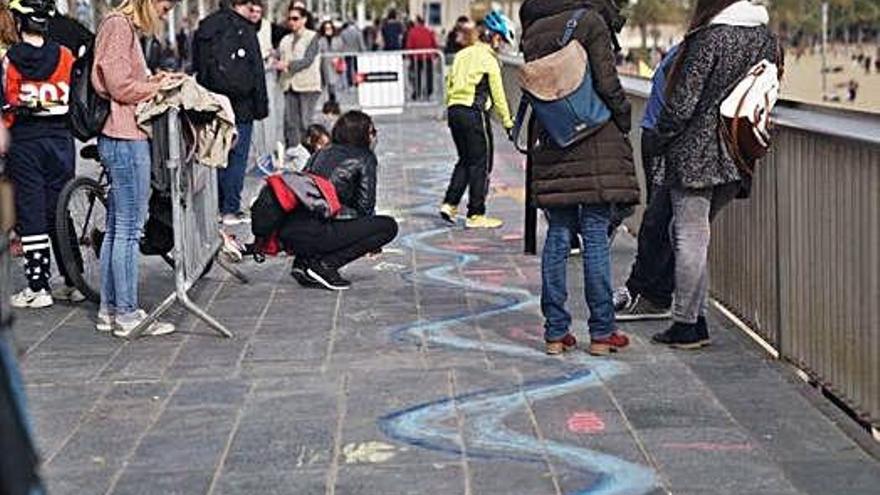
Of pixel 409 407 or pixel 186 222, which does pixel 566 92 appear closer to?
pixel 409 407

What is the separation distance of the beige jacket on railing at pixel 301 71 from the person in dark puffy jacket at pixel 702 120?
982 cm

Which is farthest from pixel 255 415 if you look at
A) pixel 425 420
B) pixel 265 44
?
pixel 265 44

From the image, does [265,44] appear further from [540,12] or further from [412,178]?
[540,12]

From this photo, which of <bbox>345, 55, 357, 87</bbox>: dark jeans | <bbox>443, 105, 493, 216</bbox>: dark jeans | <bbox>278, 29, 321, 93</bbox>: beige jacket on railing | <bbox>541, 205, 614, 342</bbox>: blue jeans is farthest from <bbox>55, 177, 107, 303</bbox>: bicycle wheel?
<bbox>345, 55, 357, 87</bbox>: dark jeans

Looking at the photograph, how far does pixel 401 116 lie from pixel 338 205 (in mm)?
16402

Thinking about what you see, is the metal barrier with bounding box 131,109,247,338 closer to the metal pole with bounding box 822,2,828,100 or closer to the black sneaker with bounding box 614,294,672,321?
the black sneaker with bounding box 614,294,672,321

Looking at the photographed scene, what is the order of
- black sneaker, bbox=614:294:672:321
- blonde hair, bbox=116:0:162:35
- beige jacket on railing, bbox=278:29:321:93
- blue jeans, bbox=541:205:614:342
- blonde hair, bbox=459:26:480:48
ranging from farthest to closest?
beige jacket on railing, bbox=278:29:321:93 → blonde hair, bbox=459:26:480:48 → black sneaker, bbox=614:294:672:321 → blonde hair, bbox=116:0:162:35 → blue jeans, bbox=541:205:614:342

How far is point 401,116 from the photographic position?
25.7 metres

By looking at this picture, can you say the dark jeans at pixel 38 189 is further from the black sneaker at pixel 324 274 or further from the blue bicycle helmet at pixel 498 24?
the blue bicycle helmet at pixel 498 24

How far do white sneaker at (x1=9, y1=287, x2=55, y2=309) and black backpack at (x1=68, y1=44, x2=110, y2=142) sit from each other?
1.64m

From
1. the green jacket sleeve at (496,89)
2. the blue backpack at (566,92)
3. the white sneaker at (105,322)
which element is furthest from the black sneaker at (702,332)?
the green jacket sleeve at (496,89)

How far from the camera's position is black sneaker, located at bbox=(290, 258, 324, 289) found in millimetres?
9523

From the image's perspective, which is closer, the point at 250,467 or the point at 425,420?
the point at 250,467

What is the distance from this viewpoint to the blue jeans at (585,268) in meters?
7.27
